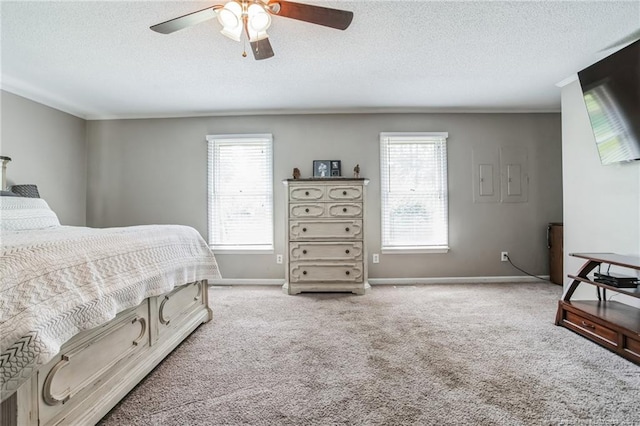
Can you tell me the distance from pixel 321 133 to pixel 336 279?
1.95m

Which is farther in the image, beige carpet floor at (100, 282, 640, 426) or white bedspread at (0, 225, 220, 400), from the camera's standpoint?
beige carpet floor at (100, 282, 640, 426)

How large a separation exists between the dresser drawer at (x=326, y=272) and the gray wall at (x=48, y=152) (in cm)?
309

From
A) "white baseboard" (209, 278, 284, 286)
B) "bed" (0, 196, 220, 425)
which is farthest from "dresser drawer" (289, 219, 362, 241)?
"bed" (0, 196, 220, 425)

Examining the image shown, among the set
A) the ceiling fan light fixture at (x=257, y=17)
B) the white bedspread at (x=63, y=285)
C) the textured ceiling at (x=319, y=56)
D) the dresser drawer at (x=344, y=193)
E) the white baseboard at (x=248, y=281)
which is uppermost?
the textured ceiling at (x=319, y=56)

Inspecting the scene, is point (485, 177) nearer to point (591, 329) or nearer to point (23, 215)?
point (591, 329)

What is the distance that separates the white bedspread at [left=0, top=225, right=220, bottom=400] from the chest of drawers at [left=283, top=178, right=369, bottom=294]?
1.64 m

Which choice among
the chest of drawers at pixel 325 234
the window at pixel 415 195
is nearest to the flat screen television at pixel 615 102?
the window at pixel 415 195

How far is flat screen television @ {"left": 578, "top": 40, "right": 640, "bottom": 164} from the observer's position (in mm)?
2111

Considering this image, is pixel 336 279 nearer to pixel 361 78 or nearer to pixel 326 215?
pixel 326 215

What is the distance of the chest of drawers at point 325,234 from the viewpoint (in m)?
3.31

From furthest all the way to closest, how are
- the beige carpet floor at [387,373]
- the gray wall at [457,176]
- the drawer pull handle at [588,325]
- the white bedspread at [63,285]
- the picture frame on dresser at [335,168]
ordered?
1. the gray wall at [457,176]
2. the picture frame on dresser at [335,168]
3. the drawer pull handle at [588,325]
4. the beige carpet floor at [387,373]
5. the white bedspread at [63,285]

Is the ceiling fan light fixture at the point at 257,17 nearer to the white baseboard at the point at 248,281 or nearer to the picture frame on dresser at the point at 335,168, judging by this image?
the picture frame on dresser at the point at 335,168

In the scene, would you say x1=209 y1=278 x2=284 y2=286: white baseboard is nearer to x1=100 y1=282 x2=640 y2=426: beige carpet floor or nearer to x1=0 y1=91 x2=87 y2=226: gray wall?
x1=100 y1=282 x2=640 y2=426: beige carpet floor

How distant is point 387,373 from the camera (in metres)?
1.70
